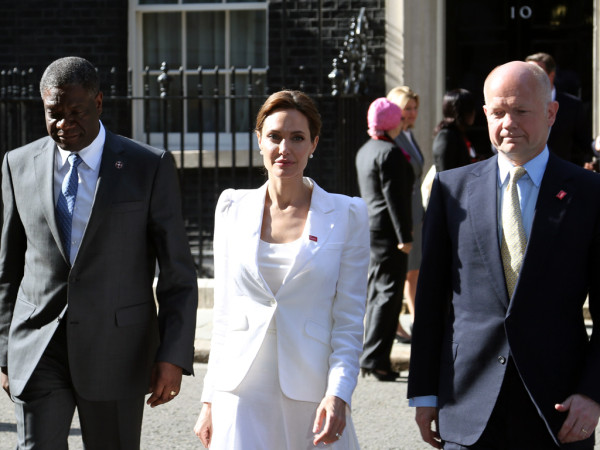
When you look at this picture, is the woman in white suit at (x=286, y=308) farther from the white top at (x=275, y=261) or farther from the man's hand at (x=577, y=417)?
the man's hand at (x=577, y=417)

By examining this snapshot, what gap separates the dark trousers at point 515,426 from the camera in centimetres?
347

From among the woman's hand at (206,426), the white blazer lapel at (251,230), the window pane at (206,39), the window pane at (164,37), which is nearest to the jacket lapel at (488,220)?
the white blazer lapel at (251,230)

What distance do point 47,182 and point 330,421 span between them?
1.31 m

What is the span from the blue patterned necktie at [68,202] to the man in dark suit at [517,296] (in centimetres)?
123

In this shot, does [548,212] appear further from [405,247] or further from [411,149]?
[411,149]

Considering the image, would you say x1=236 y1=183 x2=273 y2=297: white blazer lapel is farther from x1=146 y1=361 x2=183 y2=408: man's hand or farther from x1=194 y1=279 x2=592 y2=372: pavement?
x1=194 y1=279 x2=592 y2=372: pavement

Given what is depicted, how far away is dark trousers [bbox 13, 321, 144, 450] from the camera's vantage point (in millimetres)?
3965

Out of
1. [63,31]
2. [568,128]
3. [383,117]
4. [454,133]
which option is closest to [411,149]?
[454,133]

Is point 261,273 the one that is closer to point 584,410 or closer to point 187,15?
point 584,410

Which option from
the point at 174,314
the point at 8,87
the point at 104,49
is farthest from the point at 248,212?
the point at 104,49

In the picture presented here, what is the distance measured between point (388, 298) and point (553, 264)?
431cm

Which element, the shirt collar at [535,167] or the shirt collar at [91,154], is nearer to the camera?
the shirt collar at [535,167]

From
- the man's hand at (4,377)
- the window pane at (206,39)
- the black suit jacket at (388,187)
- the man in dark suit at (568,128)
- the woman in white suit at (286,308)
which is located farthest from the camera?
the window pane at (206,39)

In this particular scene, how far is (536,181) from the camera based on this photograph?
359cm
